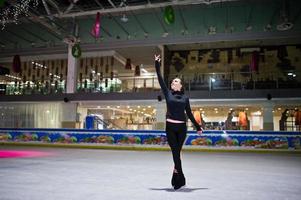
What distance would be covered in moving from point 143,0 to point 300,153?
1066 cm

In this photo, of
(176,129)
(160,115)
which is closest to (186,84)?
(160,115)

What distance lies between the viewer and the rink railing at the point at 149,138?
12797mm

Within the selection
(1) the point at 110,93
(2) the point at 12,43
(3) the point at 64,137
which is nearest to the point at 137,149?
(3) the point at 64,137

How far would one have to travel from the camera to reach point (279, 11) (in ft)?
57.0

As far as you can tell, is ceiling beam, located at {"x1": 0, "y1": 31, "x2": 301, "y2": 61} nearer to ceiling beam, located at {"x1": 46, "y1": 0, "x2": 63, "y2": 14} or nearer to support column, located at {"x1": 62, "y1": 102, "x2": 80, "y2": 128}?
support column, located at {"x1": 62, "y1": 102, "x2": 80, "y2": 128}

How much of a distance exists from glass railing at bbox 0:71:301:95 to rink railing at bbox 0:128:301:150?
4.39 metres

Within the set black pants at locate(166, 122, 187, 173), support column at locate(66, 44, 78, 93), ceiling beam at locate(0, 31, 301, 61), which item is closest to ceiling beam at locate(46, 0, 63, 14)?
support column at locate(66, 44, 78, 93)

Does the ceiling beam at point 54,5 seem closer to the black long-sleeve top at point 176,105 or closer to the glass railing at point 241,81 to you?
the glass railing at point 241,81

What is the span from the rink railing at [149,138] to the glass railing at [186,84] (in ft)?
14.4

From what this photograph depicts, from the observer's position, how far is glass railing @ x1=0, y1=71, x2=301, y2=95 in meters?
16.8

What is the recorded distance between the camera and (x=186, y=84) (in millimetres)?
18141

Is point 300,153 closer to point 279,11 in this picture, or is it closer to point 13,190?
point 279,11

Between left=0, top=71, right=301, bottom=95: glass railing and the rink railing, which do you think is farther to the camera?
left=0, top=71, right=301, bottom=95: glass railing

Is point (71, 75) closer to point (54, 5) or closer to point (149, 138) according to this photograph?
point (54, 5)
